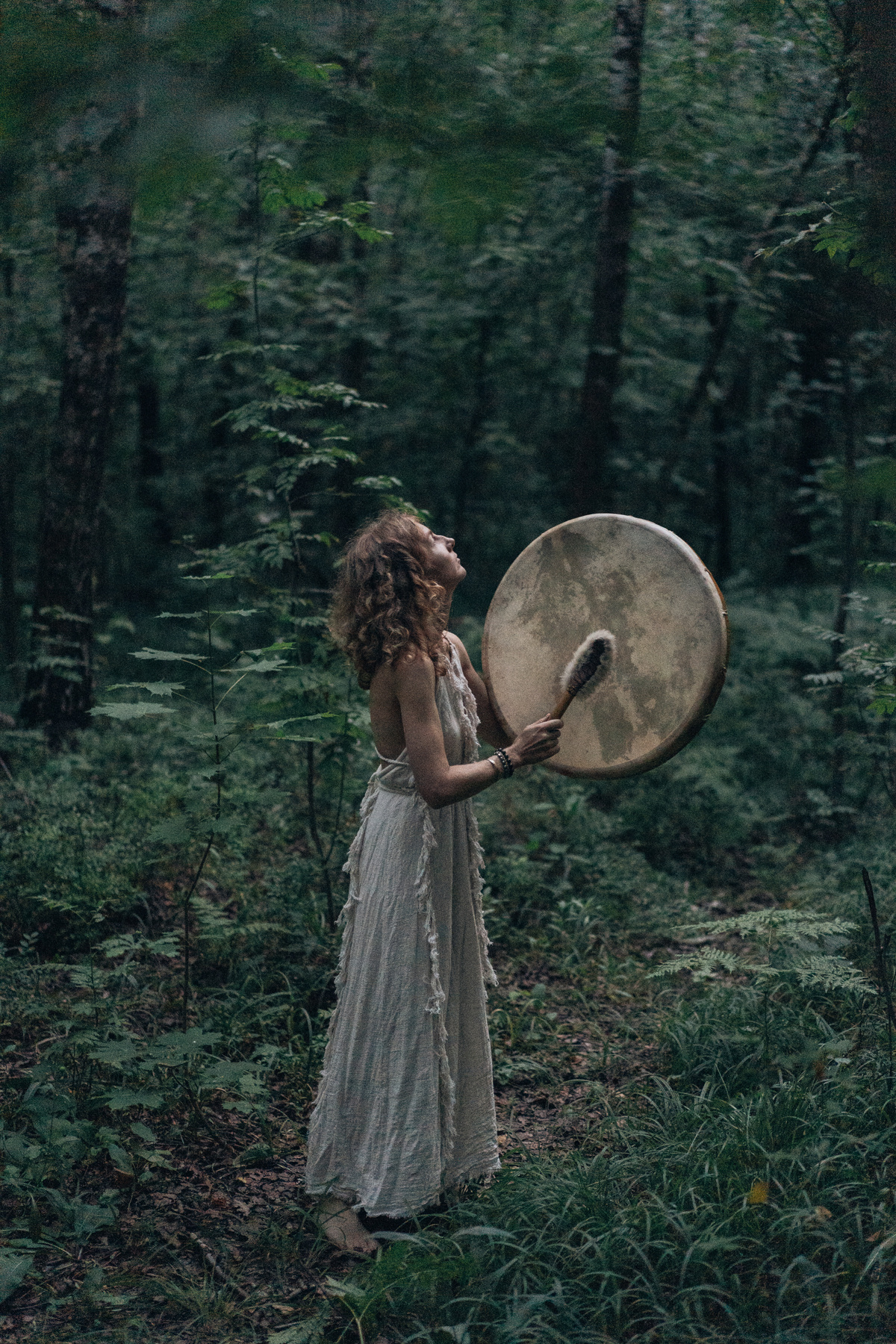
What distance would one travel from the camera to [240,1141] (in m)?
3.36

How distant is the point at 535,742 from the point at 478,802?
3.17 metres

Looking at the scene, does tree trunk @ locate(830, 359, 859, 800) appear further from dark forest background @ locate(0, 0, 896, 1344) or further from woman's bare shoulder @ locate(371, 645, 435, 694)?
woman's bare shoulder @ locate(371, 645, 435, 694)

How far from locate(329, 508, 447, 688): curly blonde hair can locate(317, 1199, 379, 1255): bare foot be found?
149 cm

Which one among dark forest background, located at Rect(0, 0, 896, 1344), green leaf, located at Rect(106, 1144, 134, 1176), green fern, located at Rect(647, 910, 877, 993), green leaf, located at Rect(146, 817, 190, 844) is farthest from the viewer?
green fern, located at Rect(647, 910, 877, 993)

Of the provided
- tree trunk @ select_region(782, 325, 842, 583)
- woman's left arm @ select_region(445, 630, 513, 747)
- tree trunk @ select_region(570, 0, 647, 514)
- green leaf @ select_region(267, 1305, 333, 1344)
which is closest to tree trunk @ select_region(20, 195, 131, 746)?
tree trunk @ select_region(570, 0, 647, 514)

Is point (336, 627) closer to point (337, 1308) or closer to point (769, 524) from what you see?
point (337, 1308)

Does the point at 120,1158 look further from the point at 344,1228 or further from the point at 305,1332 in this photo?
the point at 305,1332

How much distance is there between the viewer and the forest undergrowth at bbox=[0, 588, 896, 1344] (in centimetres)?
251

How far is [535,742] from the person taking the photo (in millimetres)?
2688

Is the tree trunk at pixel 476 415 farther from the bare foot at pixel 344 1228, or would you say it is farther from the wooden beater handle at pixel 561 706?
the bare foot at pixel 344 1228

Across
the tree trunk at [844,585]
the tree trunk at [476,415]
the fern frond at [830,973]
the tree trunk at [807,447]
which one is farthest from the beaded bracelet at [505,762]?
the tree trunk at [807,447]

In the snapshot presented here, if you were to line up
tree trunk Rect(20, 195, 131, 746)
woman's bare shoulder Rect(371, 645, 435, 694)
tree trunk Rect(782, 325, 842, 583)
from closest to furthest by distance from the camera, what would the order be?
woman's bare shoulder Rect(371, 645, 435, 694), tree trunk Rect(20, 195, 131, 746), tree trunk Rect(782, 325, 842, 583)

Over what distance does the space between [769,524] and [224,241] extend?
7952 millimetres

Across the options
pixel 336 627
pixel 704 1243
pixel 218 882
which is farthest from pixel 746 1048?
pixel 218 882
